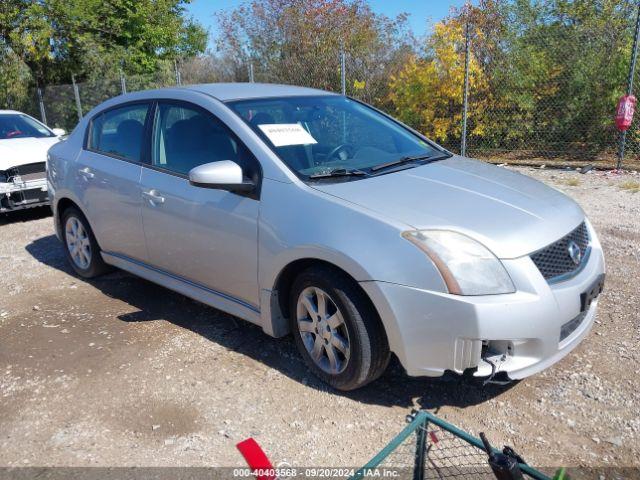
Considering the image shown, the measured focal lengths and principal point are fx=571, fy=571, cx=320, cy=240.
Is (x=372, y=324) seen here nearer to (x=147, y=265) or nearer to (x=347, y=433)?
(x=347, y=433)

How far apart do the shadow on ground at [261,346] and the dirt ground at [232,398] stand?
0.01m

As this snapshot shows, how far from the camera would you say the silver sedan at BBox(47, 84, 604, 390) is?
2.70 m

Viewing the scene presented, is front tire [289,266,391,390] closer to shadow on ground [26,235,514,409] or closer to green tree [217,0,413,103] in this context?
shadow on ground [26,235,514,409]

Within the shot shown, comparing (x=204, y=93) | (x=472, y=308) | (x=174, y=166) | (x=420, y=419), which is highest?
(x=204, y=93)

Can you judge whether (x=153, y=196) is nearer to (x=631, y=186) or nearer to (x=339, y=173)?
(x=339, y=173)

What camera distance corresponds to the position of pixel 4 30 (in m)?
17.1

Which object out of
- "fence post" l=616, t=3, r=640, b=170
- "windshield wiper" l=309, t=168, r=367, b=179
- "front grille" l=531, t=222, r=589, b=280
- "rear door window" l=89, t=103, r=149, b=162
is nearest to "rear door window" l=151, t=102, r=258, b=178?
"rear door window" l=89, t=103, r=149, b=162

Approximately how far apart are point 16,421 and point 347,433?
5.95 feet

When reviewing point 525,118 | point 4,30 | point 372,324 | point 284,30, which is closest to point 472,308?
point 372,324

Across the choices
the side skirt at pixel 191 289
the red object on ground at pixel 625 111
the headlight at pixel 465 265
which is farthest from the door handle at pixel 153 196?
the red object on ground at pixel 625 111

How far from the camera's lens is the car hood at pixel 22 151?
7336mm

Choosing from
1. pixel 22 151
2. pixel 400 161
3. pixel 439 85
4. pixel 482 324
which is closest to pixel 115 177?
pixel 400 161

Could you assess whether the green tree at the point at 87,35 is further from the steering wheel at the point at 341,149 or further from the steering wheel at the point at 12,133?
the steering wheel at the point at 341,149

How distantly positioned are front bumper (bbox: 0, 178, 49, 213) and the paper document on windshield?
4914 mm
